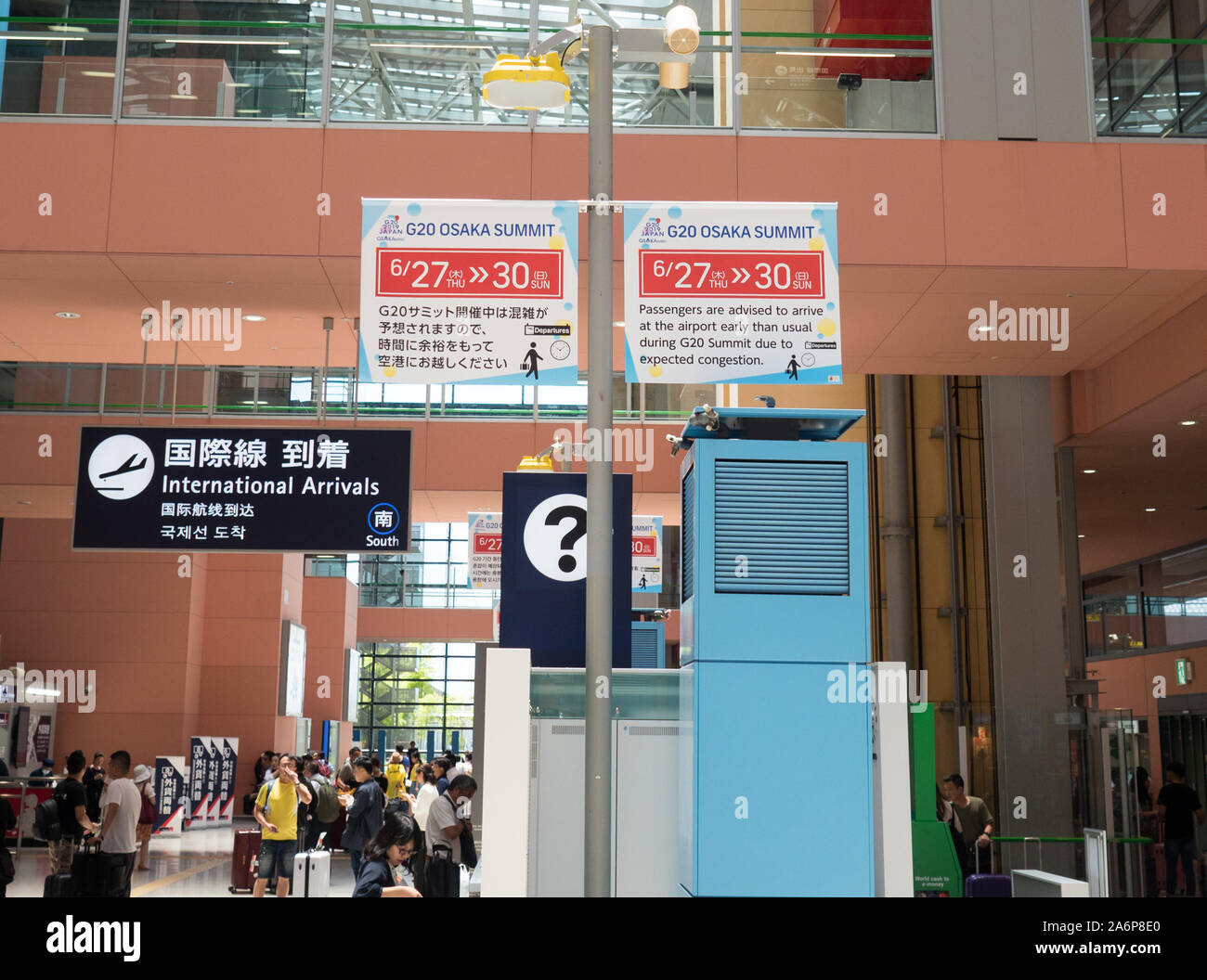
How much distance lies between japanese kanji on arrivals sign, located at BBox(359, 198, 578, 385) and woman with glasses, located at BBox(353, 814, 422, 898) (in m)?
2.61

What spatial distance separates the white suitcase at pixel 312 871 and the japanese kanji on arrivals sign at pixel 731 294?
23.0 feet

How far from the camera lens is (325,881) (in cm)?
1143

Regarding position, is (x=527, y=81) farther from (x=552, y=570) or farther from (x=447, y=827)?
(x=447, y=827)

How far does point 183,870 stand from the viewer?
17062 millimetres

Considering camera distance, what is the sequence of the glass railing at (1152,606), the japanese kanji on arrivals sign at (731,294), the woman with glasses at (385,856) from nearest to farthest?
the japanese kanji on arrivals sign at (731,294) < the woman with glasses at (385,856) < the glass railing at (1152,606)

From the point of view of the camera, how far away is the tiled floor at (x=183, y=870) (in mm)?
14680

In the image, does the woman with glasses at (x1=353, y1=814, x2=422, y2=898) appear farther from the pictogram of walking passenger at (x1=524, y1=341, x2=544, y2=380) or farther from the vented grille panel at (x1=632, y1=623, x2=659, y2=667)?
the vented grille panel at (x1=632, y1=623, x2=659, y2=667)

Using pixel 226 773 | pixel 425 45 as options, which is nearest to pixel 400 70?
pixel 425 45

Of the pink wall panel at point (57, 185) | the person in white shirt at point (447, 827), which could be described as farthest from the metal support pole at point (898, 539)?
the pink wall panel at point (57, 185)

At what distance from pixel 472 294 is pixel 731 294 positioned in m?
1.34

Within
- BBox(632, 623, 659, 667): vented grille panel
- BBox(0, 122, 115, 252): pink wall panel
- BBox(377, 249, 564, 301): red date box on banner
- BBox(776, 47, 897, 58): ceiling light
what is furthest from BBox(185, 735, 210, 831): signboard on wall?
BBox(377, 249, 564, 301): red date box on banner

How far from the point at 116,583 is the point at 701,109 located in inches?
775

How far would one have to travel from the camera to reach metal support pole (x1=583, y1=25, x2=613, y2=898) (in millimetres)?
4902

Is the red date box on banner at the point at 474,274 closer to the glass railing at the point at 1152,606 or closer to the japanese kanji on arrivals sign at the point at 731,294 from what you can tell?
the japanese kanji on arrivals sign at the point at 731,294
